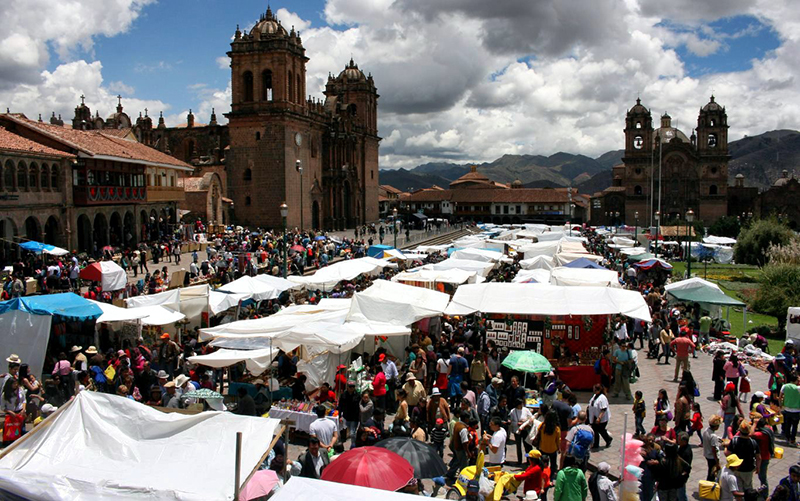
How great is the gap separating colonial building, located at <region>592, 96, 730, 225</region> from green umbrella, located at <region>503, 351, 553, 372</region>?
243 ft

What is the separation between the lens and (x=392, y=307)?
14.9m

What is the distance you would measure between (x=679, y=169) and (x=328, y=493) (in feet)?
278

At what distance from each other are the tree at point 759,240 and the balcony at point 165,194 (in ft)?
114

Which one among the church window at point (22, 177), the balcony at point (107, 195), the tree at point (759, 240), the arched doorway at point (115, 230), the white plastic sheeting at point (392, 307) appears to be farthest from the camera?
the tree at point (759, 240)

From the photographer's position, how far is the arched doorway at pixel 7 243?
2481 centimetres

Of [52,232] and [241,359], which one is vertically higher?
[52,232]

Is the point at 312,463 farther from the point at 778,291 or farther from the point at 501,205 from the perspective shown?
the point at 501,205

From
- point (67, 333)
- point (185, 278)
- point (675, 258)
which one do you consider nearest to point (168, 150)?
point (185, 278)

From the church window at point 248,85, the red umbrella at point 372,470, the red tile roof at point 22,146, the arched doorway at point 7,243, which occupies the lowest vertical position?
the red umbrella at point 372,470

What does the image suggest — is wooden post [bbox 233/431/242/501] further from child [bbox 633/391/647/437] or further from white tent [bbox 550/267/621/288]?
white tent [bbox 550/267/621/288]

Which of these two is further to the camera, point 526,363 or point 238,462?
point 526,363

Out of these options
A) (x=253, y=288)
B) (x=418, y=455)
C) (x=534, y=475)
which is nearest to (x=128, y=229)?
(x=253, y=288)

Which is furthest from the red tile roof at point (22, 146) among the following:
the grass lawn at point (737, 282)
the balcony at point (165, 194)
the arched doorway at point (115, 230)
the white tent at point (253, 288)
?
the grass lawn at point (737, 282)

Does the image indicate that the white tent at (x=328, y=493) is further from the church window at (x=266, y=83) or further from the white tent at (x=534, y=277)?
the church window at (x=266, y=83)
